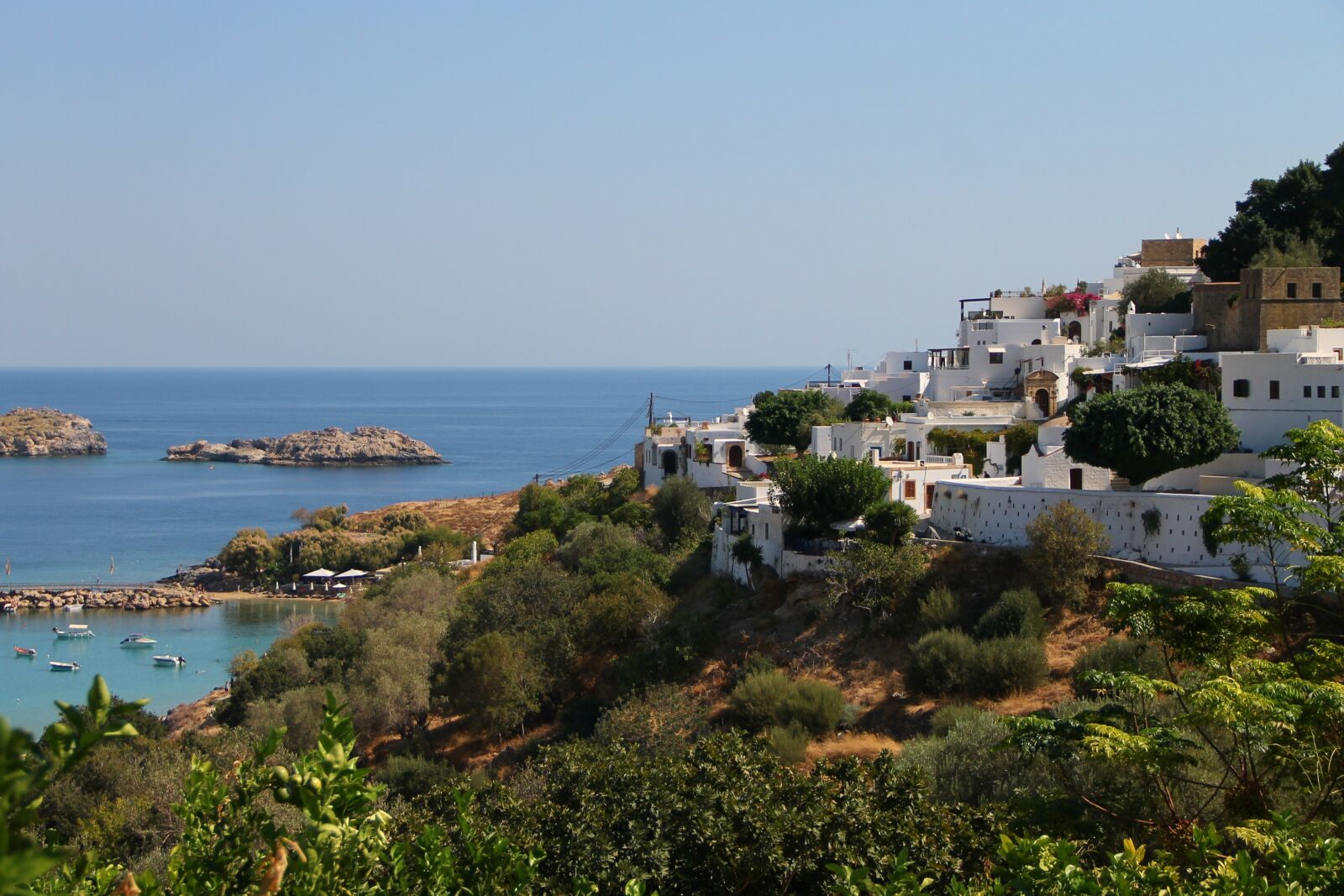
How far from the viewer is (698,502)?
3522 centimetres

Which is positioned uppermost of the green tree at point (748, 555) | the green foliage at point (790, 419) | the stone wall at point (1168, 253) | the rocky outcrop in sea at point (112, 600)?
the stone wall at point (1168, 253)

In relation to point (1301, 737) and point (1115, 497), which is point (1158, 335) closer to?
point (1115, 497)

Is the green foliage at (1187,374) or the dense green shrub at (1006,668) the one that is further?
the green foliage at (1187,374)

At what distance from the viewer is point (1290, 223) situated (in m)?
37.0

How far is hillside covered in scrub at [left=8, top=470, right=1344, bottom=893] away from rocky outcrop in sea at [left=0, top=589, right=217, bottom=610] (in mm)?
13967

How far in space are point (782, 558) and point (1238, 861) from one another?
1974 centimetres

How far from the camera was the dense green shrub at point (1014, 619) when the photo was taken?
2194cm

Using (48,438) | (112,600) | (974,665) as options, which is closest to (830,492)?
(974,665)

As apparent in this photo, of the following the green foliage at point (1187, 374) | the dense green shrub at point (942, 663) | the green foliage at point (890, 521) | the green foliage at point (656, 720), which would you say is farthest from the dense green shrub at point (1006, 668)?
the green foliage at point (1187, 374)

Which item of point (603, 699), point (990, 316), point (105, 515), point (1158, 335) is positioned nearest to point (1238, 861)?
point (603, 699)

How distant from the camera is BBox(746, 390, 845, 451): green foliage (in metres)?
38.4

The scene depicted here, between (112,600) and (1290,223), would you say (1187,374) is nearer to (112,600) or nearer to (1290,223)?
(1290,223)

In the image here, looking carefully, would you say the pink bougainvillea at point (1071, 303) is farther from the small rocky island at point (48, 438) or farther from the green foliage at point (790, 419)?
the small rocky island at point (48, 438)

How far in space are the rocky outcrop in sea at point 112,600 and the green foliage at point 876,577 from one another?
3180 centimetres
